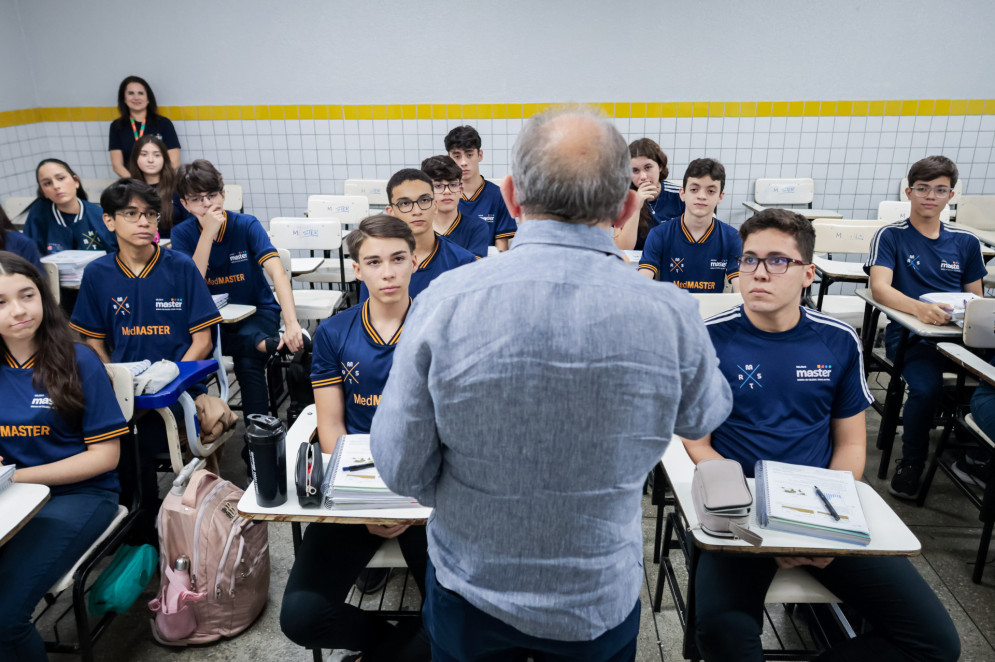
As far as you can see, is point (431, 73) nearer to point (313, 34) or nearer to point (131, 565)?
point (313, 34)

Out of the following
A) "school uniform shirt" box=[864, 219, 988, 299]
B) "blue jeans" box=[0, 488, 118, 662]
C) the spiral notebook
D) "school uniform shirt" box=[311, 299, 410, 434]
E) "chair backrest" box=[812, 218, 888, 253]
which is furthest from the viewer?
"chair backrest" box=[812, 218, 888, 253]

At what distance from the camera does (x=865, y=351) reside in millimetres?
3318

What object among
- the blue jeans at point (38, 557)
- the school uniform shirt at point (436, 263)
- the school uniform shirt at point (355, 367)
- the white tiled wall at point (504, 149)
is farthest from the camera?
the white tiled wall at point (504, 149)

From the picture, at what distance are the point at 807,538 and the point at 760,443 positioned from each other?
441mm

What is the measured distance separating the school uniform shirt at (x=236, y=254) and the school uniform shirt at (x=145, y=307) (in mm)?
558

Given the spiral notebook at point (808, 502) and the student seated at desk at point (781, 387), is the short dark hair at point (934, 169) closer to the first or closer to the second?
the student seated at desk at point (781, 387)

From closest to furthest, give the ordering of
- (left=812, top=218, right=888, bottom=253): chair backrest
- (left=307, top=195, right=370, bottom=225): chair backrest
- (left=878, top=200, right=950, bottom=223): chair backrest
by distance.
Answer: (left=812, top=218, right=888, bottom=253): chair backrest
(left=878, top=200, right=950, bottom=223): chair backrest
(left=307, top=195, right=370, bottom=225): chair backrest

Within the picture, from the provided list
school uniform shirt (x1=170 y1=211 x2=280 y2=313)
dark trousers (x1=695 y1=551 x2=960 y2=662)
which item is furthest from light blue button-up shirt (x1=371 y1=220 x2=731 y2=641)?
school uniform shirt (x1=170 y1=211 x2=280 y2=313)

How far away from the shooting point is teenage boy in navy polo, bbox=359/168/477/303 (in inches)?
109

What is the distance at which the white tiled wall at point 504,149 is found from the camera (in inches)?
219

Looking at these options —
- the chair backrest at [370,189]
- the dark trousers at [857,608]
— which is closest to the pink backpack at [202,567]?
the dark trousers at [857,608]

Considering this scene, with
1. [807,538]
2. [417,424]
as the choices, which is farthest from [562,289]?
[807,538]

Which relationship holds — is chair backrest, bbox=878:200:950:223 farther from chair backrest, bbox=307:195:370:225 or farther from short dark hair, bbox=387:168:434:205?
chair backrest, bbox=307:195:370:225

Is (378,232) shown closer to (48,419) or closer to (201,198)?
(48,419)
